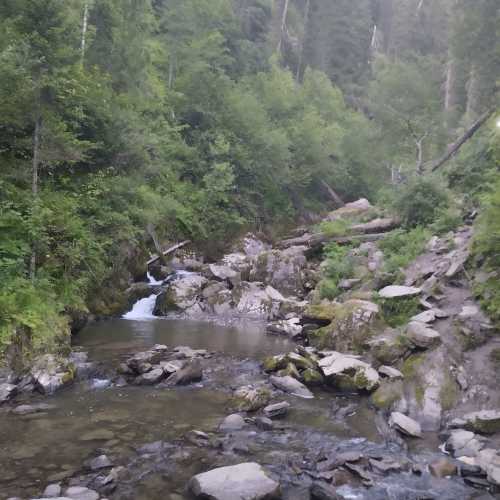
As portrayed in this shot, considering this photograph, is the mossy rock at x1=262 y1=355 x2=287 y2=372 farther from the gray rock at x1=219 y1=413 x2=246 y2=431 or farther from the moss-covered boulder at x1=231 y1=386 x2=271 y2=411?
the gray rock at x1=219 y1=413 x2=246 y2=431

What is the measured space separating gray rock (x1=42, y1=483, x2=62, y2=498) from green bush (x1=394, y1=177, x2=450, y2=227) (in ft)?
53.1

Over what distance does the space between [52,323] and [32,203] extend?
2874mm

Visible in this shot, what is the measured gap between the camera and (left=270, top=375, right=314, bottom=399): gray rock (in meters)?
9.46

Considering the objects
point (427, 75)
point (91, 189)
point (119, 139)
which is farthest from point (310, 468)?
point (427, 75)

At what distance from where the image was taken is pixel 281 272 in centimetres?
2050

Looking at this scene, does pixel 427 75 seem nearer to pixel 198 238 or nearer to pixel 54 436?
pixel 198 238

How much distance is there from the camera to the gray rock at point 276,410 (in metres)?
8.30

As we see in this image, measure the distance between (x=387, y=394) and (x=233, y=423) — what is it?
10.5 feet

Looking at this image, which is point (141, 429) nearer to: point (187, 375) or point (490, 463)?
point (187, 375)

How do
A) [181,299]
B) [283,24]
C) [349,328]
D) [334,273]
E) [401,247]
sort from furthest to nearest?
[283,24] < [181,299] < [334,273] < [401,247] < [349,328]

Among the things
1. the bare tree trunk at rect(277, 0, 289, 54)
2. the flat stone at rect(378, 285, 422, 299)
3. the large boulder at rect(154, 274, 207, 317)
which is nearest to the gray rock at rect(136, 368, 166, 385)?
the flat stone at rect(378, 285, 422, 299)

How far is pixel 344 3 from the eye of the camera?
2314 inches

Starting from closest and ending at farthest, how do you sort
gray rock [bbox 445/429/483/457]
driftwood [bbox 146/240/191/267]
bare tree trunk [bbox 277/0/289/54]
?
1. gray rock [bbox 445/429/483/457]
2. driftwood [bbox 146/240/191/267]
3. bare tree trunk [bbox 277/0/289/54]

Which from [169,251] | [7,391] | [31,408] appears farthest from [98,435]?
[169,251]
